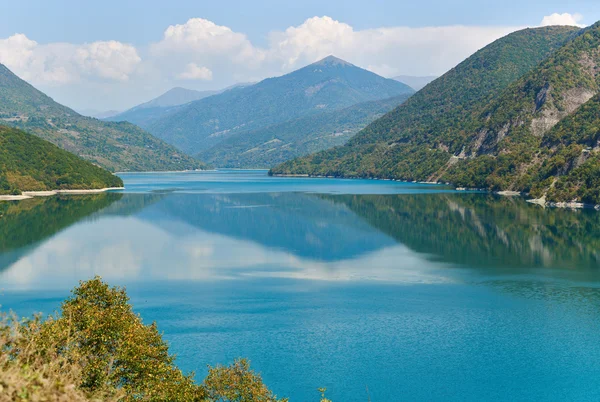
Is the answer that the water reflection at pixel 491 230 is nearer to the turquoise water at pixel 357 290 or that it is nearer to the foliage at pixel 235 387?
the turquoise water at pixel 357 290

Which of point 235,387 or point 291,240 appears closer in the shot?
point 235,387

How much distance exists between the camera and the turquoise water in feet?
147

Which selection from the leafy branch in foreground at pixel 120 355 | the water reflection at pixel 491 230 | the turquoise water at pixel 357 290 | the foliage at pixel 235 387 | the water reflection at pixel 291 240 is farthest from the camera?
the water reflection at pixel 491 230

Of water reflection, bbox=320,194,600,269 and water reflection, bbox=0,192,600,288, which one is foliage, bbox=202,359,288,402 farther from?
water reflection, bbox=320,194,600,269

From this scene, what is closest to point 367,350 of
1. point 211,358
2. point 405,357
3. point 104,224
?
point 405,357

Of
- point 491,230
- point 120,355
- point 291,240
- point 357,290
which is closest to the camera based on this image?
point 120,355

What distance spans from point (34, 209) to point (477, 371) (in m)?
133

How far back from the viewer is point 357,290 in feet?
231

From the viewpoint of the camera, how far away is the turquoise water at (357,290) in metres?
44.8

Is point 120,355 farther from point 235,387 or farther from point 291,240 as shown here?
point 291,240

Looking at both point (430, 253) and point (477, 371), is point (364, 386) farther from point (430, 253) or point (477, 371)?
point (430, 253)

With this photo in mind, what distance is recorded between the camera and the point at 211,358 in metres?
47.2

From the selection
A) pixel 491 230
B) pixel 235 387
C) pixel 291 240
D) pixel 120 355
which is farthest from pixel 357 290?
pixel 491 230

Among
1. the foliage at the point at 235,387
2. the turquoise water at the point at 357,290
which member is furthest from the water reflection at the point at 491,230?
the foliage at the point at 235,387
